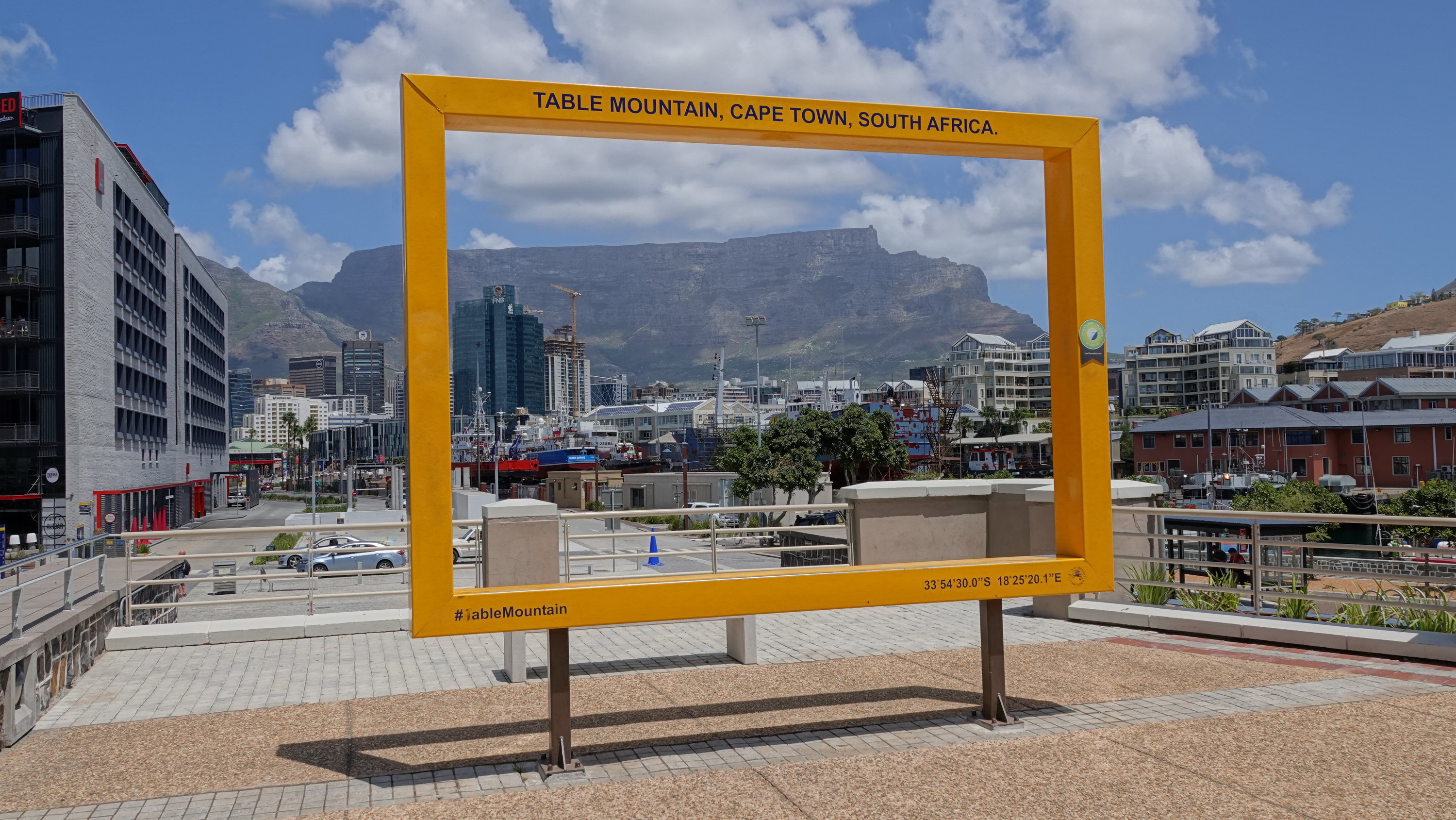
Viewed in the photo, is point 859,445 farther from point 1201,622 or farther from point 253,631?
point 253,631

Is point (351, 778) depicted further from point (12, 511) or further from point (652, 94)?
point (12, 511)

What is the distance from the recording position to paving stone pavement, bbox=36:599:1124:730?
322 inches

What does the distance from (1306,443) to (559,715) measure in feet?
339

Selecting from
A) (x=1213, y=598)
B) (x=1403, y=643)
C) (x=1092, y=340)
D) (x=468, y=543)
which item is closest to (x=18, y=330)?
(x=468, y=543)

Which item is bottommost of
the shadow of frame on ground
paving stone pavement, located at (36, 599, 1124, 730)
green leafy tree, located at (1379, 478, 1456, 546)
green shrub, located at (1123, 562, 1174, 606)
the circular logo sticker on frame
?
green leafy tree, located at (1379, 478, 1456, 546)

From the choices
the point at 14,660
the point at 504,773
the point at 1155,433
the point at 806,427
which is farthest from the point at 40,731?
the point at 1155,433

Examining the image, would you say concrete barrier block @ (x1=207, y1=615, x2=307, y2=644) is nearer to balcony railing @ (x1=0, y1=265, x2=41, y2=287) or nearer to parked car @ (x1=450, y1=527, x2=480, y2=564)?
parked car @ (x1=450, y1=527, x2=480, y2=564)

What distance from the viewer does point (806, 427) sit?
68.5 metres

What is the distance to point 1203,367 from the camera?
590 feet

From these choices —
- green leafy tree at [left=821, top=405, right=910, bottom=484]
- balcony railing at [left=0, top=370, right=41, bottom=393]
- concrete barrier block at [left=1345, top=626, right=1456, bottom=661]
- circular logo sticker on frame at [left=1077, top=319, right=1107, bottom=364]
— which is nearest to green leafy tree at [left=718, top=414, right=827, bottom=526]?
green leafy tree at [left=821, top=405, right=910, bottom=484]

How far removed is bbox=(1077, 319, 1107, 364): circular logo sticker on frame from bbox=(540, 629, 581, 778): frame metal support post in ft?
12.7

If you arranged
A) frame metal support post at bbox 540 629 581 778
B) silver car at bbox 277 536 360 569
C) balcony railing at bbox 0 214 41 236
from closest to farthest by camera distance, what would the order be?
frame metal support post at bbox 540 629 581 778
silver car at bbox 277 536 360 569
balcony railing at bbox 0 214 41 236

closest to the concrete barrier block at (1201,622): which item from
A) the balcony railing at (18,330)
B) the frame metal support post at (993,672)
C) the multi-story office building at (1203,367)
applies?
the frame metal support post at (993,672)

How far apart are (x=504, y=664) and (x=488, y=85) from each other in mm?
5118
